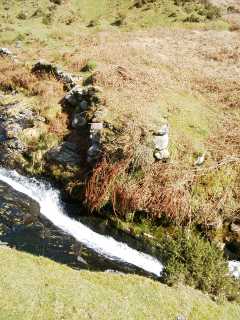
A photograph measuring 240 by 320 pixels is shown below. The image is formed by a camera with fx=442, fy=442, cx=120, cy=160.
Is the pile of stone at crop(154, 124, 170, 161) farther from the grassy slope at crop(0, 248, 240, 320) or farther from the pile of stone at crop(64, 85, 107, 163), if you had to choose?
the grassy slope at crop(0, 248, 240, 320)

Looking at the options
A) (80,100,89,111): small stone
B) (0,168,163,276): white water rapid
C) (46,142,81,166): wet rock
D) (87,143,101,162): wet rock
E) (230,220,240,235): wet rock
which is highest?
(80,100,89,111): small stone

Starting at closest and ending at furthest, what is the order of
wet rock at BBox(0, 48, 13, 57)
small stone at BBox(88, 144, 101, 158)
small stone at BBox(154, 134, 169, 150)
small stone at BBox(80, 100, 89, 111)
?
small stone at BBox(154, 134, 169, 150) < small stone at BBox(88, 144, 101, 158) < small stone at BBox(80, 100, 89, 111) < wet rock at BBox(0, 48, 13, 57)

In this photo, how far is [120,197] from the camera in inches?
948

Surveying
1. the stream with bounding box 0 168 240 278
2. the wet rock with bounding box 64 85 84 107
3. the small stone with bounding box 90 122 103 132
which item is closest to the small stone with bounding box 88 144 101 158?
the small stone with bounding box 90 122 103 132

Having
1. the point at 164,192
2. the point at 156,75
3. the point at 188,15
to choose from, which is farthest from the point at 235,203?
the point at 188,15

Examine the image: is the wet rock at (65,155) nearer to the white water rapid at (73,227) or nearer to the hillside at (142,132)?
the hillside at (142,132)

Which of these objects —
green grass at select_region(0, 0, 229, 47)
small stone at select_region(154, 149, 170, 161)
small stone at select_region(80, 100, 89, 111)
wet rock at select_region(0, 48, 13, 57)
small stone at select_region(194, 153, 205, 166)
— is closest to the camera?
small stone at select_region(154, 149, 170, 161)

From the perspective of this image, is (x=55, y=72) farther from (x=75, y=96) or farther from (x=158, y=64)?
(x=158, y=64)

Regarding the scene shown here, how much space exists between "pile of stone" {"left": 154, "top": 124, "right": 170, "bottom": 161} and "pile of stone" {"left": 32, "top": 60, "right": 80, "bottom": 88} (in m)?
13.4

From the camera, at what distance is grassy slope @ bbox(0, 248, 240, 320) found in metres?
15.4

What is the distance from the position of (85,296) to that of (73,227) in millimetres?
8648

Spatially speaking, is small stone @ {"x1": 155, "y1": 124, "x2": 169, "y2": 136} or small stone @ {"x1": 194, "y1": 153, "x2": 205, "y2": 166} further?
small stone @ {"x1": 155, "y1": 124, "x2": 169, "y2": 136}

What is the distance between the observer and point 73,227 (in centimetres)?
2473

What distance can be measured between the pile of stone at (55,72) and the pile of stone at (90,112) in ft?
9.48
